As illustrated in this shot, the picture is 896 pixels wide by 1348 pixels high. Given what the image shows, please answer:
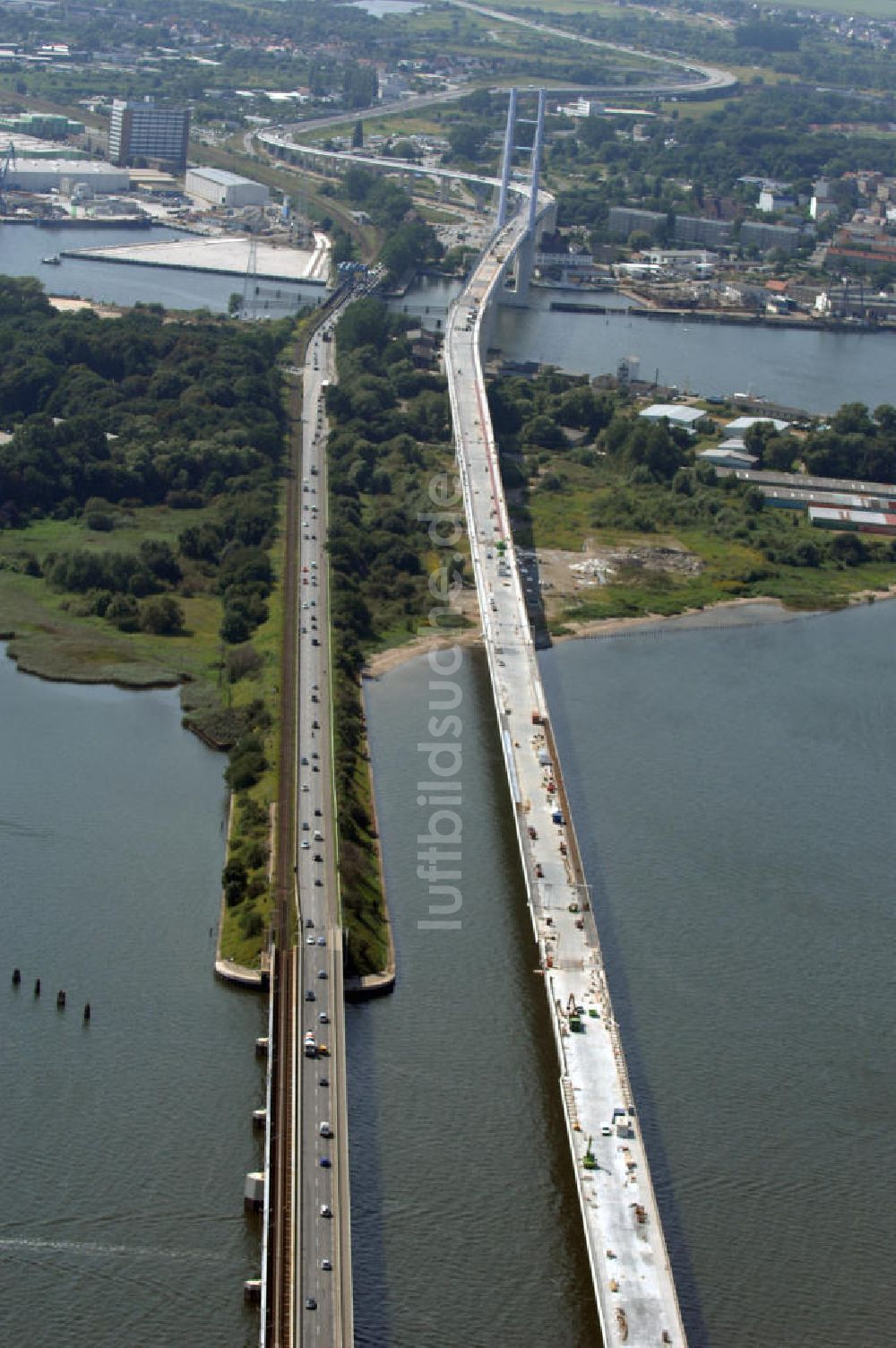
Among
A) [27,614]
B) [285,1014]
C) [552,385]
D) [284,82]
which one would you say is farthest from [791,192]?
[285,1014]

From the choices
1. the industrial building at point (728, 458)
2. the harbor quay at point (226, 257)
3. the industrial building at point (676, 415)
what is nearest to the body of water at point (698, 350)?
the harbor quay at point (226, 257)

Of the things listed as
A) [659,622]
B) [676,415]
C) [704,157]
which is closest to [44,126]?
[704,157]

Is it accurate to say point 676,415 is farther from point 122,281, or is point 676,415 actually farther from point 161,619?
point 122,281

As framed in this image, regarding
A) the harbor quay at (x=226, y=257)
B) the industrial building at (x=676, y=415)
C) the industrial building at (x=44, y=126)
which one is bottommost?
the industrial building at (x=676, y=415)

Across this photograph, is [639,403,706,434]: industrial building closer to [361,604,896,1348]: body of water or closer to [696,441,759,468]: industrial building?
[696,441,759,468]: industrial building

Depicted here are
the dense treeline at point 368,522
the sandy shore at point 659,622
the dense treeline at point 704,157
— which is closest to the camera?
the dense treeline at point 368,522

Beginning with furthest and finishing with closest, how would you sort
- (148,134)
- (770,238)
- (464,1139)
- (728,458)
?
(148,134) → (770,238) → (728,458) → (464,1139)

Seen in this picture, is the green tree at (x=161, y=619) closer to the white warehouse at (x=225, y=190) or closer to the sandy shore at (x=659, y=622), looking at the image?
the sandy shore at (x=659, y=622)
